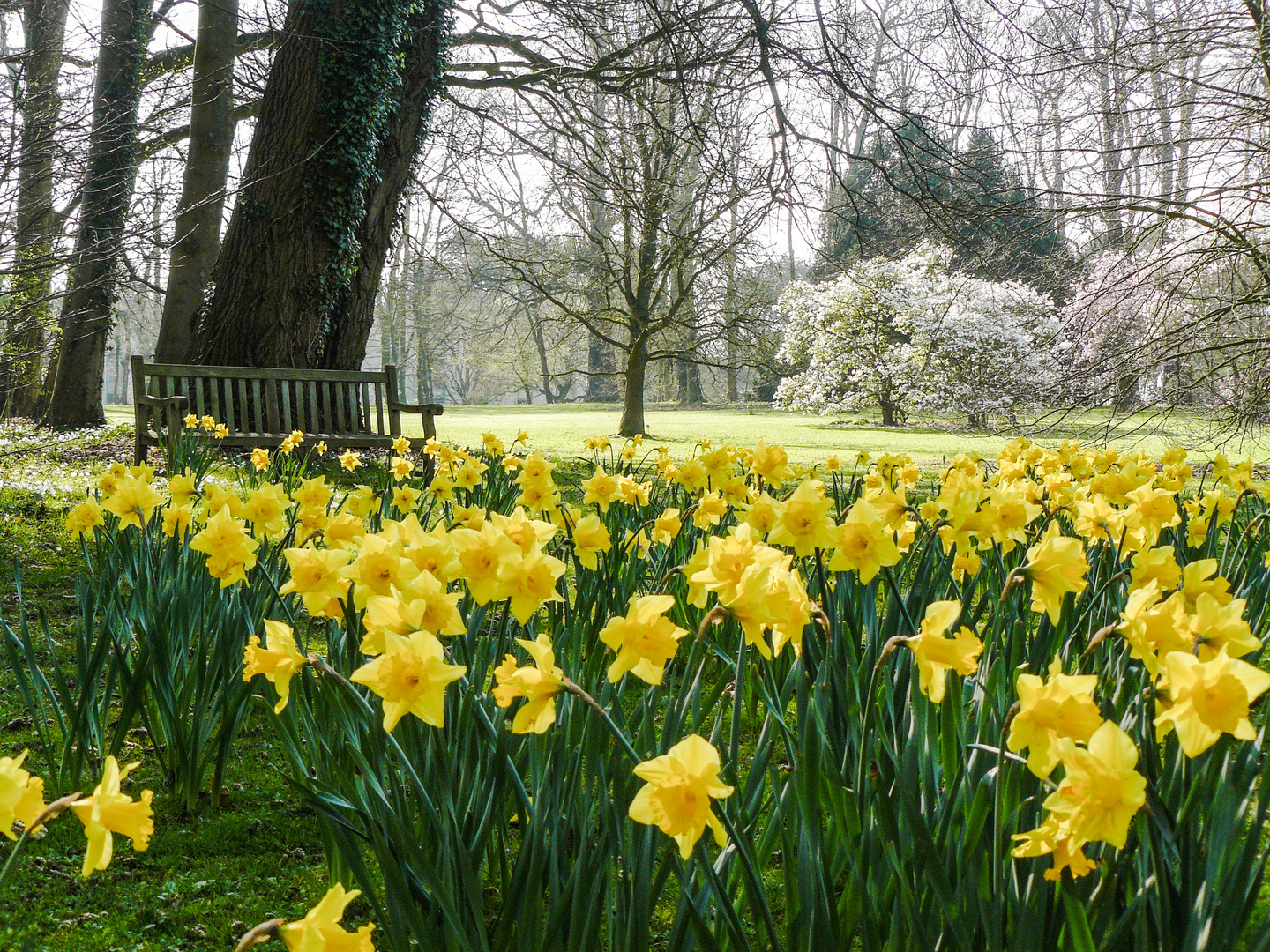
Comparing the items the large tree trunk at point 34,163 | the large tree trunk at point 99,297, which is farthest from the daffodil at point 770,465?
the large tree trunk at point 99,297

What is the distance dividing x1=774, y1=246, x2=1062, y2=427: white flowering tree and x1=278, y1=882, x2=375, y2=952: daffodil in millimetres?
19235

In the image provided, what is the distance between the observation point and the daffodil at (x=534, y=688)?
106 cm

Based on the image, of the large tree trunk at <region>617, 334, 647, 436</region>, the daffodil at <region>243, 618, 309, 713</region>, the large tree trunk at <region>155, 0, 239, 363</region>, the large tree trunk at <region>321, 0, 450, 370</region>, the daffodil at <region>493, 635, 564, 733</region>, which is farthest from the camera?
the large tree trunk at <region>617, 334, 647, 436</region>

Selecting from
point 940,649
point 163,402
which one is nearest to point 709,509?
point 940,649

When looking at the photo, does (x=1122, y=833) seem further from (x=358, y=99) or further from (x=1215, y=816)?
(x=358, y=99)

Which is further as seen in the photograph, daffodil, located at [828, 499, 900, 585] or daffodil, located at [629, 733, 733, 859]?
daffodil, located at [828, 499, 900, 585]

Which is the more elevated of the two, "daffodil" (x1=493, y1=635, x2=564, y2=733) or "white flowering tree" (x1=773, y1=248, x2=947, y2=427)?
"white flowering tree" (x1=773, y1=248, x2=947, y2=427)

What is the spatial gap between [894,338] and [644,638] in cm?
2177

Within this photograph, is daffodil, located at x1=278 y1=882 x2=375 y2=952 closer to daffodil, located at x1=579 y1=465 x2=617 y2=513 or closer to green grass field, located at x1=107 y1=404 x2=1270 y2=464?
daffodil, located at x1=579 y1=465 x2=617 y2=513

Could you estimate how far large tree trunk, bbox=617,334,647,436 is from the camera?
50.5 ft

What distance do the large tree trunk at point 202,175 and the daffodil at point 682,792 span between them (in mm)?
9289

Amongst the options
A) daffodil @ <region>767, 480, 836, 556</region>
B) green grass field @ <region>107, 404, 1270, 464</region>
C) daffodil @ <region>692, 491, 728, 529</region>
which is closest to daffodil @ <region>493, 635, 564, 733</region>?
daffodil @ <region>767, 480, 836, 556</region>

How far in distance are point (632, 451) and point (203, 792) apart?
2813mm

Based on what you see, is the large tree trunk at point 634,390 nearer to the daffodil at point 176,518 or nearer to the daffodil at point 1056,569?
the daffodil at point 176,518
